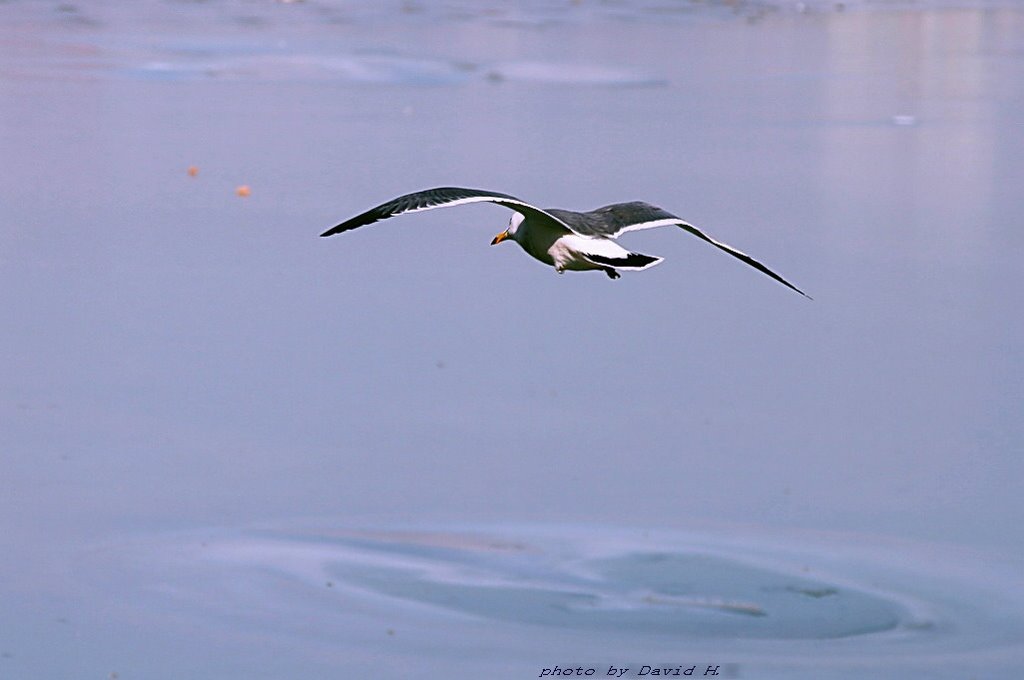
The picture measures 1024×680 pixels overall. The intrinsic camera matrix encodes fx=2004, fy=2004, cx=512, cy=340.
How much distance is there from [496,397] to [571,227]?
244 cm

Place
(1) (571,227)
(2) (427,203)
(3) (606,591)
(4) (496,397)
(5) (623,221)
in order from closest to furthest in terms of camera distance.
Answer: (2) (427,203) < (1) (571,227) < (5) (623,221) < (3) (606,591) < (4) (496,397)

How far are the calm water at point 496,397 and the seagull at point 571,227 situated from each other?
130cm

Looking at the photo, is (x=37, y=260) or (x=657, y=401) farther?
(x=37, y=260)

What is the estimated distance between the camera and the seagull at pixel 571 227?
564 cm

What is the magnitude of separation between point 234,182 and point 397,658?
6.34 m

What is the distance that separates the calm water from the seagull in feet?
4.26

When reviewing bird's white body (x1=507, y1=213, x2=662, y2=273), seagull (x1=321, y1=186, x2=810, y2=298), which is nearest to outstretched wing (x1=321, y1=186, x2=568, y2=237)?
seagull (x1=321, y1=186, x2=810, y2=298)

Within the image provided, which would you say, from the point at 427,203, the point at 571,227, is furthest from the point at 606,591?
the point at 427,203

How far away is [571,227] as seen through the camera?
598 cm

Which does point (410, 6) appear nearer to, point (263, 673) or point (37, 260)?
point (37, 260)

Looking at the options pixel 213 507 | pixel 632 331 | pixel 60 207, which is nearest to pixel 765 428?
pixel 632 331

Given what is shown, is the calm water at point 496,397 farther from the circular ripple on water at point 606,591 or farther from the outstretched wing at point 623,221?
the outstretched wing at point 623,221

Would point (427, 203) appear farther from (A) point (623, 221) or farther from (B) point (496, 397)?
(B) point (496, 397)

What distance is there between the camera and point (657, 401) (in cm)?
838
